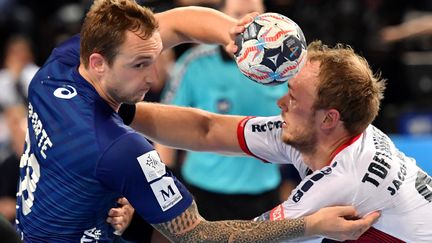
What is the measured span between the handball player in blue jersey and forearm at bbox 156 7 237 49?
0.75 m

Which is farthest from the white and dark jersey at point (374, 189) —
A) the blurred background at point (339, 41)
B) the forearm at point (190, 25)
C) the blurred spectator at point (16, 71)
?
the blurred spectator at point (16, 71)

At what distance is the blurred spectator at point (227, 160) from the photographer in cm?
750

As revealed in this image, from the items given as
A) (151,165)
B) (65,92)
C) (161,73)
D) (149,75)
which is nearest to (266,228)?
(151,165)

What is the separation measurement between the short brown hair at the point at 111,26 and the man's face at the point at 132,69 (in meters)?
0.03

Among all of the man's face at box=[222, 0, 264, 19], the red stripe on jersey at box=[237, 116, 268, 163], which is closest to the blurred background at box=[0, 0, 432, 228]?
the man's face at box=[222, 0, 264, 19]

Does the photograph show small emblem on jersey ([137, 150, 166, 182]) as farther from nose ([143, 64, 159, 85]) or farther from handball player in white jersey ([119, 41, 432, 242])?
handball player in white jersey ([119, 41, 432, 242])

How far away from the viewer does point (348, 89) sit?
4.82 meters

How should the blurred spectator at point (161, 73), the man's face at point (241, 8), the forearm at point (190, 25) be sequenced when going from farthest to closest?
the blurred spectator at point (161, 73)
the man's face at point (241, 8)
the forearm at point (190, 25)

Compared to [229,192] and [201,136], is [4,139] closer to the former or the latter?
[229,192]

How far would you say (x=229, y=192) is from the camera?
7594 millimetres

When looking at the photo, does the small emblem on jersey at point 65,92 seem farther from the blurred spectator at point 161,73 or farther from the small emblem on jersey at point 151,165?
the blurred spectator at point 161,73

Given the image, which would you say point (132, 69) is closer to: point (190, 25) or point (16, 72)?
point (190, 25)

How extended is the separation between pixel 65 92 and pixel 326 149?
4.34ft

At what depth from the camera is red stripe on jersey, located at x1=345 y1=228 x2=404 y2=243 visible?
193 inches
